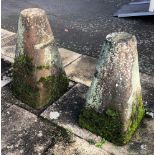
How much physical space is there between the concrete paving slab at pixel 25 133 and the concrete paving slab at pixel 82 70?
46.9 inches

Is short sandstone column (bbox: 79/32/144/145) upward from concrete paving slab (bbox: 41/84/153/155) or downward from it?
upward

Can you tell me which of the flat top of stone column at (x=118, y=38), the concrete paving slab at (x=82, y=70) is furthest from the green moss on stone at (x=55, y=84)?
the flat top of stone column at (x=118, y=38)

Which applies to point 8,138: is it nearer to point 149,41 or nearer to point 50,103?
point 50,103

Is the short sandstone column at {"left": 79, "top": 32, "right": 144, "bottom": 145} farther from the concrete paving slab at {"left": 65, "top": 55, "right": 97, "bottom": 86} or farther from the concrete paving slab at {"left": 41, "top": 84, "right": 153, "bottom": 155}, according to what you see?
the concrete paving slab at {"left": 65, "top": 55, "right": 97, "bottom": 86}

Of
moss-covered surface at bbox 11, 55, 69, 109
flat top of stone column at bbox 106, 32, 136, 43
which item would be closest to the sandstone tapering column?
moss-covered surface at bbox 11, 55, 69, 109

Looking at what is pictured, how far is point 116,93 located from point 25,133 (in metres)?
1.38

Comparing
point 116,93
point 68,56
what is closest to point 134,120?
point 116,93

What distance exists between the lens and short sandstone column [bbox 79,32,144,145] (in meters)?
3.34

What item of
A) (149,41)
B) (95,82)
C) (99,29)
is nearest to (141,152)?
(95,82)

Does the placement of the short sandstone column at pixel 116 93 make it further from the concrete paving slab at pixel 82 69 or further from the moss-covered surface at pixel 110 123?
the concrete paving slab at pixel 82 69

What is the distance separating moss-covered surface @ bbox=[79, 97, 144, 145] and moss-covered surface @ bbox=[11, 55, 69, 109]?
716mm

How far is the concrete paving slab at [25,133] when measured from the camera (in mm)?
3660

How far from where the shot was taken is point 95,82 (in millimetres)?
3611

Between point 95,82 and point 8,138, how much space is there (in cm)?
138
